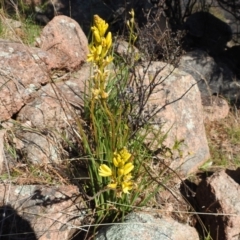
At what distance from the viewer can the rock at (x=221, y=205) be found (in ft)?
12.0

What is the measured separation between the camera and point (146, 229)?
3275 mm

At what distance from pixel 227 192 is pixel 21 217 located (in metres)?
1.40

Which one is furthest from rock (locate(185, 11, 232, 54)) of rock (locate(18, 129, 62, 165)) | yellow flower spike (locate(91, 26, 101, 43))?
yellow flower spike (locate(91, 26, 101, 43))

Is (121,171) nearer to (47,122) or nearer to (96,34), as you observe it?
(96,34)

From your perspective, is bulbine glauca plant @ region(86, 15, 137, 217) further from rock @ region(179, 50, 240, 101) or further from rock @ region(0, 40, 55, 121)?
rock @ region(179, 50, 240, 101)

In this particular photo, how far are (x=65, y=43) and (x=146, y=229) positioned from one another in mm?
1984

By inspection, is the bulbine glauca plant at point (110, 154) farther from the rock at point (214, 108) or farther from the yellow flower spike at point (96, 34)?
the rock at point (214, 108)

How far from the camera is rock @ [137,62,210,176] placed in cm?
413

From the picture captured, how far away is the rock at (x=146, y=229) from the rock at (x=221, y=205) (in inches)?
11.8

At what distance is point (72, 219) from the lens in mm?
3436

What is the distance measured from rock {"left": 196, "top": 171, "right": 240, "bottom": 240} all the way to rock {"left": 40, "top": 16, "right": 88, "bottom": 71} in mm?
1557

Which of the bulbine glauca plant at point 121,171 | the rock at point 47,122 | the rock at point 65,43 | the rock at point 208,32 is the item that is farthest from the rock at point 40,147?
the rock at point 208,32

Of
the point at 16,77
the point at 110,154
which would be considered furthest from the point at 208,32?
the point at 110,154

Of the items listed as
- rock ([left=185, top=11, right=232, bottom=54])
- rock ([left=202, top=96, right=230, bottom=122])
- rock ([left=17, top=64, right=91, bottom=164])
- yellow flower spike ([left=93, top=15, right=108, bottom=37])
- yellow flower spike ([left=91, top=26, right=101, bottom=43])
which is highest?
yellow flower spike ([left=93, top=15, right=108, bottom=37])
